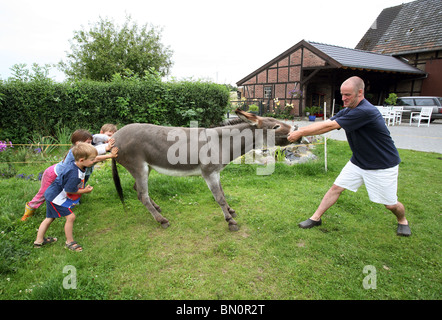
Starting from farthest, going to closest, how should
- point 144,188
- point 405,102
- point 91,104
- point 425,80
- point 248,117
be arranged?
point 425,80 → point 405,102 → point 91,104 → point 144,188 → point 248,117

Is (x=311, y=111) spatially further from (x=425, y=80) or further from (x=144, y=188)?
(x=144, y=188)

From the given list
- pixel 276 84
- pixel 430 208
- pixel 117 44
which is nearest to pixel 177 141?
pixel 430 208

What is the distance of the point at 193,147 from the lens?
150 inches

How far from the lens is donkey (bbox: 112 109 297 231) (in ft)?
12.3

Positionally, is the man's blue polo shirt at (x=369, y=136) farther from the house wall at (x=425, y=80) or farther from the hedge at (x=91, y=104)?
the house wall at (x=425, y=80)

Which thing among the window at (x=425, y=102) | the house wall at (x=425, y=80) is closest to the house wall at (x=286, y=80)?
the window at (x=425, y=102)

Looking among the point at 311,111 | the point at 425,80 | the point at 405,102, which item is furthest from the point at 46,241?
the point at 425,80

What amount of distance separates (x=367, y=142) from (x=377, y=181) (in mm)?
566

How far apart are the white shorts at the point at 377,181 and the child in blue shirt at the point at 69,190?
12.1ft

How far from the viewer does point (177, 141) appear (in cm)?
381

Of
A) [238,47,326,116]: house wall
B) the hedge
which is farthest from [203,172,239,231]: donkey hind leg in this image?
[238,47,326,116]: house wall

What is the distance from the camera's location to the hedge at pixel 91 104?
7.96 metres
